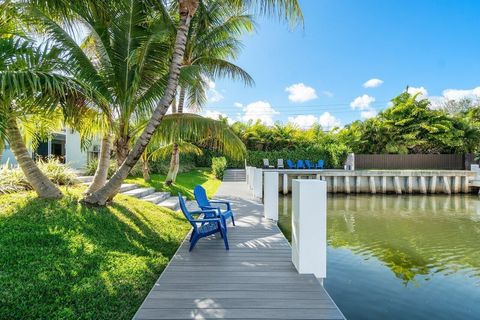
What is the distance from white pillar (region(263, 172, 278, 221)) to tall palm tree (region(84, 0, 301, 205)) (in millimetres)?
3132

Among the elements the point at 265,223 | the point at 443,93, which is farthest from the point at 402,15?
the point at 443,93

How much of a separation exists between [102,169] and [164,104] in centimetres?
255

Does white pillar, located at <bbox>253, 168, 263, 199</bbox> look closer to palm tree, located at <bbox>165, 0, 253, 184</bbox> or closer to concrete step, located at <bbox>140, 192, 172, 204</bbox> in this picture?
concrete step, located at <bbox>140, 192, 172, 204</bbox>

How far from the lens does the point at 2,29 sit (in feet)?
20.0

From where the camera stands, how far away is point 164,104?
588 cm

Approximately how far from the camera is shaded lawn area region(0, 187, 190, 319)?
322cm

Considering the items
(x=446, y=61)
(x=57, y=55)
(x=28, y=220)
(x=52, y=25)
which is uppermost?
(x=446, y=61)

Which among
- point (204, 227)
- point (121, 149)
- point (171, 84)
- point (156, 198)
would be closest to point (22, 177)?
point (121, 149)

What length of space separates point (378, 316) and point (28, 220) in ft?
20.2

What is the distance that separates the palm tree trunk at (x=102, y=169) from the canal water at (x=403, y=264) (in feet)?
17.1

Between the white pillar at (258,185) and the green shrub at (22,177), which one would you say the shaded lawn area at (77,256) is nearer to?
the green shrub at (22,177)

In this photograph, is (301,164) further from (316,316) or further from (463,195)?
(316,316)

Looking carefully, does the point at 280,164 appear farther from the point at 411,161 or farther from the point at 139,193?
the point at 139,193

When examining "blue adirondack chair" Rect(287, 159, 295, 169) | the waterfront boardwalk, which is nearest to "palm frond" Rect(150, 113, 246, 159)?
the waterfront boardwalk
